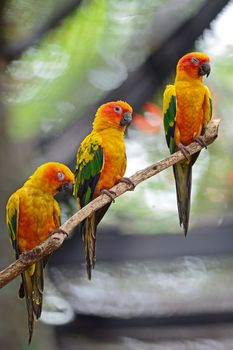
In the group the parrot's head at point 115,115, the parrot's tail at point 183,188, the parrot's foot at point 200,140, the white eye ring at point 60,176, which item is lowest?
the parrot's tail at point 183,188

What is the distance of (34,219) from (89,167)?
31 cm

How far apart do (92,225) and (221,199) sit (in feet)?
11.9

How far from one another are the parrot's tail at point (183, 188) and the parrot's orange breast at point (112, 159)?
0.20 metres

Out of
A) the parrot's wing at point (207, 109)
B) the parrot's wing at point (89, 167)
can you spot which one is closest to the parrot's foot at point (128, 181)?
the parrot's wing at point (89, 167)

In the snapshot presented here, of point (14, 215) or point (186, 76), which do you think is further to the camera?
point (14, 215)

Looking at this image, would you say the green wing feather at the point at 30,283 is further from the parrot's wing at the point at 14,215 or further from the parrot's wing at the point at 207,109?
the parrot's wing at the point at 207,109

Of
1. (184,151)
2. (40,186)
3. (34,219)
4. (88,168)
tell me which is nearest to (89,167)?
(88,168)

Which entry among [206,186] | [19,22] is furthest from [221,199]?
[19,22]

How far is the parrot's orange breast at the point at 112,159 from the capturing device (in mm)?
2395

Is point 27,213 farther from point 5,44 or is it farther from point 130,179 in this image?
point 5,44

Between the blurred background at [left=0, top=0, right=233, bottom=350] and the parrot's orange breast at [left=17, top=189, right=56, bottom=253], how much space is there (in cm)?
140

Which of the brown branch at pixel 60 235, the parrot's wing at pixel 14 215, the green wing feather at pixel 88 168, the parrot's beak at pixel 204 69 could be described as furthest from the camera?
the parrot's wing at pixel 14 215

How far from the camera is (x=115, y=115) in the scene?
7.59ft

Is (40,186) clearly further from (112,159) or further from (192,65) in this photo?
(192,65)
